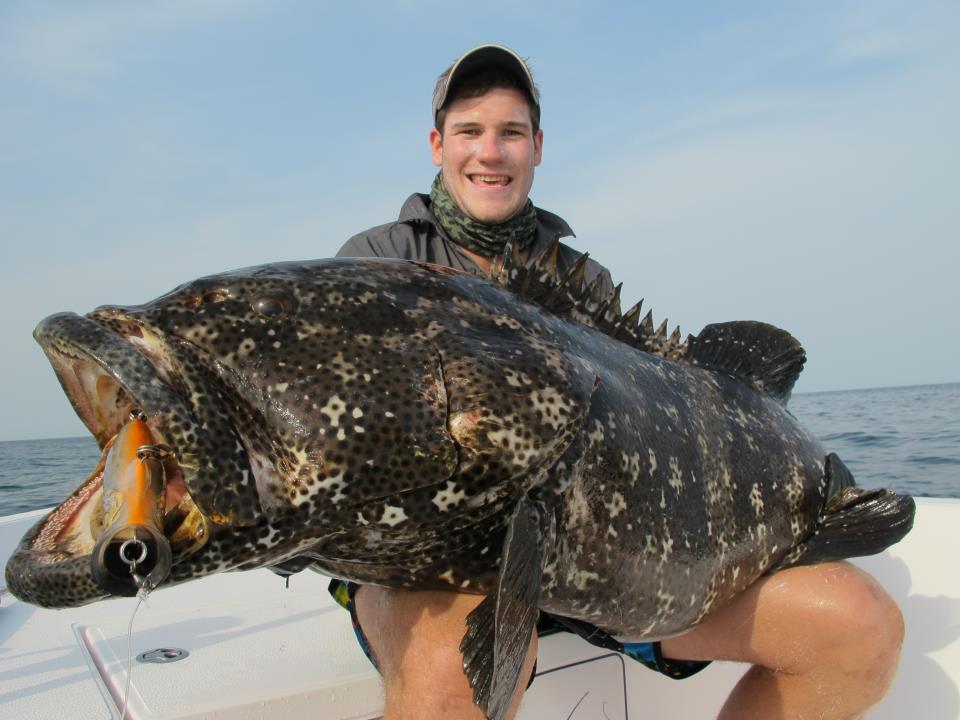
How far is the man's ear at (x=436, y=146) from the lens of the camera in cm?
445

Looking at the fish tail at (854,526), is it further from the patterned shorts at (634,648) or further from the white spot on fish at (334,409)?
the white spot on fish at (334,409)

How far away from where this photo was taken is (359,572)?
2.16 metres

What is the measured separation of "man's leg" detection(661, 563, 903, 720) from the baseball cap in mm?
2787

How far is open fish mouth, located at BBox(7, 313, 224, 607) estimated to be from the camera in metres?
1.63

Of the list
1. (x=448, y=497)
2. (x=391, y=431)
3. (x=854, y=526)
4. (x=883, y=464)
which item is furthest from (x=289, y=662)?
(x=883, y=464)

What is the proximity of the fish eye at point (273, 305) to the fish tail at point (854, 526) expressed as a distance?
2246 millimetres

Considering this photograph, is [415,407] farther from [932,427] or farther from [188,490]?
[932,427]

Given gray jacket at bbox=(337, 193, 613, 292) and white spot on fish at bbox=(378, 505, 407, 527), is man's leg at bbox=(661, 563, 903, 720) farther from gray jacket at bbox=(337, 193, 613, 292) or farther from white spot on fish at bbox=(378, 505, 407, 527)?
gray jacket at bbox=(337, 193, 613, 292)

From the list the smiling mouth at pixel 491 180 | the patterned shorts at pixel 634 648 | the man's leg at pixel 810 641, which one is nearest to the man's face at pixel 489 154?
the smiling mouth at pixel 491 180

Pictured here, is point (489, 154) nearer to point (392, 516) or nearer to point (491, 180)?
point (491, 180)

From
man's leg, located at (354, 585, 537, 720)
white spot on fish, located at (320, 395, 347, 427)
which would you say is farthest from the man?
white spot on fish, located at (320, 395, 347, 427)

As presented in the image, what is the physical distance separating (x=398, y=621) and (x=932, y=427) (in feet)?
64.6

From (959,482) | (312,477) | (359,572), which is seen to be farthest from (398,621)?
(959,482)

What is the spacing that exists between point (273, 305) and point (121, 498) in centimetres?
57
